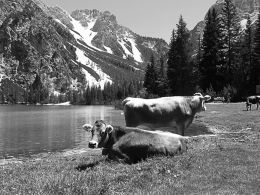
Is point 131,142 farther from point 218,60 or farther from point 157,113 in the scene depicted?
point 218,60

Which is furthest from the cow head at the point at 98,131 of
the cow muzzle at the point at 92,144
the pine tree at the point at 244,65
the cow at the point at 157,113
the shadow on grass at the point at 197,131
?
the pine tree at the point at 244,65

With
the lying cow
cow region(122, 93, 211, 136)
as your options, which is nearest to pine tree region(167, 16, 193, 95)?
cow region(122, 93, 211, 136)

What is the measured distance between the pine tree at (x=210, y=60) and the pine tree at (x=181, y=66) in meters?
3.26

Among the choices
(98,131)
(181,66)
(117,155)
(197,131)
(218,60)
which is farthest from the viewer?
(181,66)

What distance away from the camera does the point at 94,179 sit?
9.80 meters

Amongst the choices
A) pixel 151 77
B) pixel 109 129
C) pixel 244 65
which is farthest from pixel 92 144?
pixel 151 77

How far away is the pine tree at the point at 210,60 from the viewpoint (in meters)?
71.4

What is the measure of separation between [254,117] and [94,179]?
24779 millimetres

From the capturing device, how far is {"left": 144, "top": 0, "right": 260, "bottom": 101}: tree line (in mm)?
67000

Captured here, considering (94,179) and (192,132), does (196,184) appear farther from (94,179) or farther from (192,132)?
(192,132)

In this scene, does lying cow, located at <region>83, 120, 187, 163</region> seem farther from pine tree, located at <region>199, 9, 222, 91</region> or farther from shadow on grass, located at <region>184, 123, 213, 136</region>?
pine tree, located at <region>199, 9, 222, 91</region>

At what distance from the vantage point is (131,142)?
13508mm

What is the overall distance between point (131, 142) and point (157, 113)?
255 inches

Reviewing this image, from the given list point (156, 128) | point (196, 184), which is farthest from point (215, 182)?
point (156, 128)
